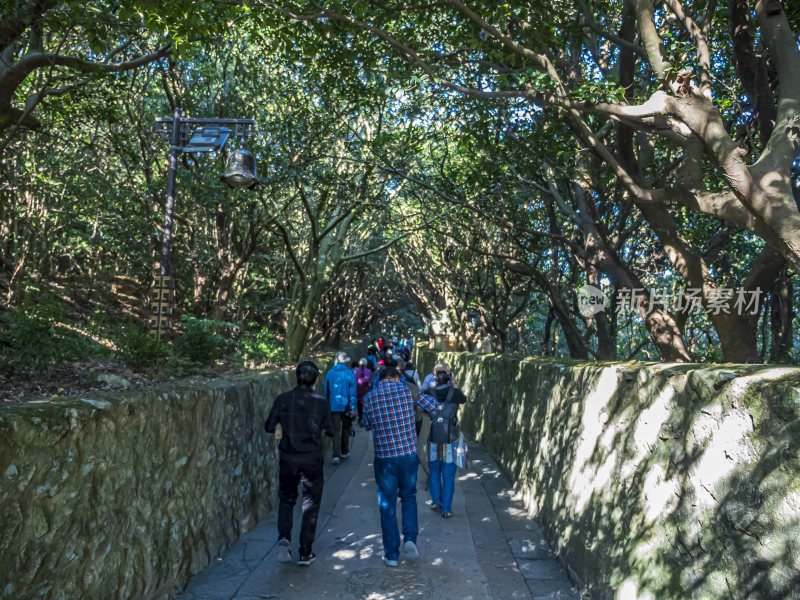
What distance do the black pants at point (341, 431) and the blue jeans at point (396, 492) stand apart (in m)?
4.63

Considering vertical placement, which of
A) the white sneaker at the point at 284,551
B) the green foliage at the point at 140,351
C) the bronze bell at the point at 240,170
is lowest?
the white sneaker at the point at 284,551

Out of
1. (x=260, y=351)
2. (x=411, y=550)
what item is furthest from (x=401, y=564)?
(x=260, y=351)

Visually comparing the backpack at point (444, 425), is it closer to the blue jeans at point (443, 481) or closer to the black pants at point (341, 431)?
the blue jeans at point (443, 481)

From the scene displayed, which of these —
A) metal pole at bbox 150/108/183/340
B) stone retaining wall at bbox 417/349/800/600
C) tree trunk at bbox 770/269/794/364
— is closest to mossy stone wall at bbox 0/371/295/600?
metal pole at bbox 150/108/183/340

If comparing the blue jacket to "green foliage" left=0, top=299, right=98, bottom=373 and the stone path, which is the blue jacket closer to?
the stone path

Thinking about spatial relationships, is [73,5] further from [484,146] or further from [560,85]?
[484,146]

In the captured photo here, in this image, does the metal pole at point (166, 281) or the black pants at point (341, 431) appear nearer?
the metal pole at point (166, 281)

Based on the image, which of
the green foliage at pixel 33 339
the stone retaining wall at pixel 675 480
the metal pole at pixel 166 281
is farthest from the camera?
the metal pole at pixel 166 281

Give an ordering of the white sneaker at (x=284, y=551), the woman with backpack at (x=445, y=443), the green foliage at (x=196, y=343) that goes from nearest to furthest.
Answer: the white sneaker at (x=284, y=551) < the woman with backpack at (x=445, y=443) < the green foliage at (x=196, y=343)

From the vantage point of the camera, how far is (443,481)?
7.36 metres

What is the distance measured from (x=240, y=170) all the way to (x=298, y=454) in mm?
4154

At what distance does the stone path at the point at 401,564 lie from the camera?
508cm

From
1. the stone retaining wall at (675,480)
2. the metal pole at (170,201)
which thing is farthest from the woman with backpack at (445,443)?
the metal pole at (170,201)

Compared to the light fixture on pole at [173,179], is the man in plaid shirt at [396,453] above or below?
below
